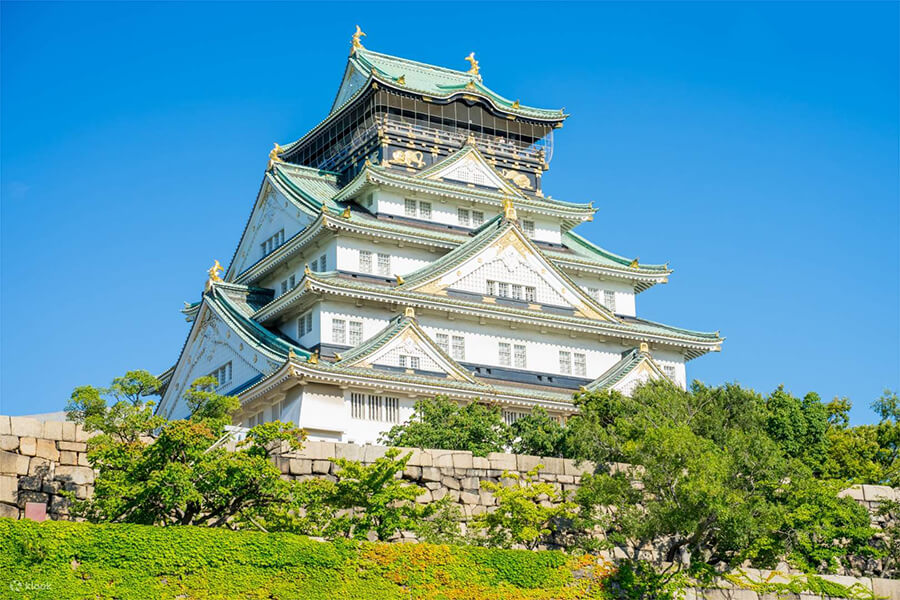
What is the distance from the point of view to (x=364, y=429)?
42438 mm

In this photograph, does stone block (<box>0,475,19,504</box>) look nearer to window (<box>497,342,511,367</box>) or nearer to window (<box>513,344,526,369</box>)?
window (<box>497,342,511,367</box>)

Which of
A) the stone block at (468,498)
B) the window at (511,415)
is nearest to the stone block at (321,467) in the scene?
the stone block at (468,498)

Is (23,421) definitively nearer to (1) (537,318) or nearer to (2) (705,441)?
(2) (705,441)

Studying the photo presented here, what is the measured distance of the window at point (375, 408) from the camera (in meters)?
42.9

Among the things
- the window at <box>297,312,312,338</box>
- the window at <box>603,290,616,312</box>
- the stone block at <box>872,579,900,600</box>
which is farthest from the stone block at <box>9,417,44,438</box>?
the window at <box>603,290,616,312</box>

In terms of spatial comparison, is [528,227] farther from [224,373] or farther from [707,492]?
[707,492]

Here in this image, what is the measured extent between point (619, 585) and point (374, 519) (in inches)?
237

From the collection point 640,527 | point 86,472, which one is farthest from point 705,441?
point 86,472

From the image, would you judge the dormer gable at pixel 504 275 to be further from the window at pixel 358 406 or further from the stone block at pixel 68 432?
the stone block at pixel 68 432

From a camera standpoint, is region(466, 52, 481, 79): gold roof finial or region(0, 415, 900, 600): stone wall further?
region(466, 52, 481, 79): gold roof finial

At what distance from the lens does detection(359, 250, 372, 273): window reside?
48.4 meters

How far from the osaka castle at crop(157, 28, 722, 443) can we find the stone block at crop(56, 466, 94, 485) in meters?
13.9

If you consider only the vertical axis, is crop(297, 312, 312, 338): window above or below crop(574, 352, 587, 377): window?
above

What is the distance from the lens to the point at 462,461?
31.8 meters
